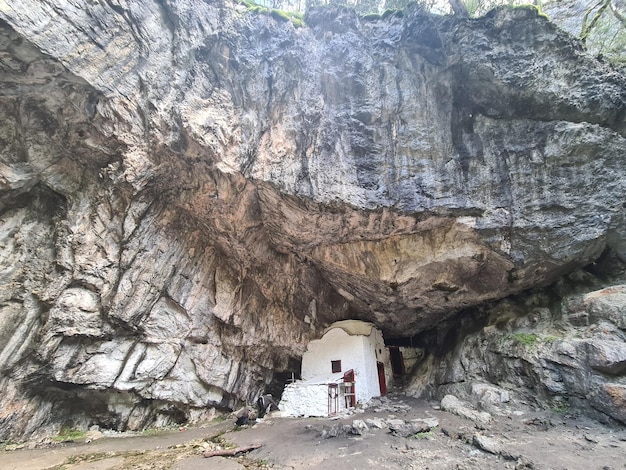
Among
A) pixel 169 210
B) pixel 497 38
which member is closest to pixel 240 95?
pixel 169 210

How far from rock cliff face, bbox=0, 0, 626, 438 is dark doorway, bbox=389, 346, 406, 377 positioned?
7111mm

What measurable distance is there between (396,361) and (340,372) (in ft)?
17.6

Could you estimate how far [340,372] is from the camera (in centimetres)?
1400

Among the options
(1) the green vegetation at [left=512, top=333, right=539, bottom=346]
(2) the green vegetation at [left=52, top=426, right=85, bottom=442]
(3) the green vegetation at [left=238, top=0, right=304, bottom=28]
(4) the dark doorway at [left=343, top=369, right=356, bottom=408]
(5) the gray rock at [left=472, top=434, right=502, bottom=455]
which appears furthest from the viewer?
(4) the dark doorway at [left=343, top=369, right=356, bottom=408]

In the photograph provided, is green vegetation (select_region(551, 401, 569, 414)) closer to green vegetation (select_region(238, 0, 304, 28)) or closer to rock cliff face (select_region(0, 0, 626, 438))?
rock cliff face (select_region(0, 0, 626, 438))

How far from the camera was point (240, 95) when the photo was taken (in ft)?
34.2

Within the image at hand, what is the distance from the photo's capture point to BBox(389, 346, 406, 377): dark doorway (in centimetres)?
1744

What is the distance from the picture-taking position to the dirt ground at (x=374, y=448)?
20.9 ft

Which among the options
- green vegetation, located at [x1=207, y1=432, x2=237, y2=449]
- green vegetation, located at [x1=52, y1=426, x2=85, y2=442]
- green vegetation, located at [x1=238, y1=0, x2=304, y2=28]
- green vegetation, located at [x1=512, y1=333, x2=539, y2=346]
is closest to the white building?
green vegetation, located at [x1=207, y1=432, x2=237, y2=449]

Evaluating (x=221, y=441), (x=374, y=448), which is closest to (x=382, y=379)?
(x=374, y=448)

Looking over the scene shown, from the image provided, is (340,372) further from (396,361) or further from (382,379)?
(396,361)

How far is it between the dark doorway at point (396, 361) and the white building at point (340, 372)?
37.9 inches

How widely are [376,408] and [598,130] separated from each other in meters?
11.9

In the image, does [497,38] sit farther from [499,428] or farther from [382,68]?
[499,428]
